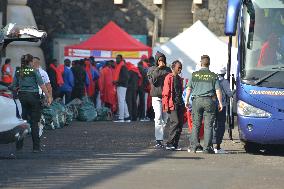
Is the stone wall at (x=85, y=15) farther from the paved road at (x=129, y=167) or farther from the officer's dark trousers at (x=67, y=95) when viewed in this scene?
the paved road at (x=129, y=167)

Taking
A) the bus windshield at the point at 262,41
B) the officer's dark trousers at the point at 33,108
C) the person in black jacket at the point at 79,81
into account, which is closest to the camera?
the officer's dark trousers at the point at 33,108

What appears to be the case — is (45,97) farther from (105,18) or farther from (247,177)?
(105,18)

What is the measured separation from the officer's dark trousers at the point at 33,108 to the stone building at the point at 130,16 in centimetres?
2050

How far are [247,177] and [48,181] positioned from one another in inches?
111

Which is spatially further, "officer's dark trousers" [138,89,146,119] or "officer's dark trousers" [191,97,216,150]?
"officer's dark trousers" [138,89,146,119]

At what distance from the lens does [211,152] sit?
59.9 ft

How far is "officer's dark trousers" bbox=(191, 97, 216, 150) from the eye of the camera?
17875mm

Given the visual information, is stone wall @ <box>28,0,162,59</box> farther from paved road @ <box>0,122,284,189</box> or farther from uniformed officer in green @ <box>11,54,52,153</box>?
uniformed officer in green @ <box>11,54,52,153</box>

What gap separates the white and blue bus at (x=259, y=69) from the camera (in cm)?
1747

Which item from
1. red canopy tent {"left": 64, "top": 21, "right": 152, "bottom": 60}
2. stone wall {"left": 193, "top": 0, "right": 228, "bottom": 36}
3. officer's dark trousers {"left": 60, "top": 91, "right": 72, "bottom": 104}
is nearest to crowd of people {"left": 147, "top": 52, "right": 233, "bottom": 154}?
officer's dark trousers {"left": 60, "top": 91, "right": 72, "bottom": 104}

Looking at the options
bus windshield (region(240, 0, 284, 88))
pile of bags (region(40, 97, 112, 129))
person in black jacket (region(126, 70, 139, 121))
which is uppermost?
bus windshield (region(240, 0, 284, 88))

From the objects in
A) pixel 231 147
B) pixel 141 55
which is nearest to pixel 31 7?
pixel 141 55

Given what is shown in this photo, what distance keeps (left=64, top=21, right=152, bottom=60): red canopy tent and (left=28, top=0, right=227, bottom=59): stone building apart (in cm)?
575

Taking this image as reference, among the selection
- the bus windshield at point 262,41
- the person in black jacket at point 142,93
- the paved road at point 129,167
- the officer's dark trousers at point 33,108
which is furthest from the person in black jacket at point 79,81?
the officer's dark trousers at point 33,108
